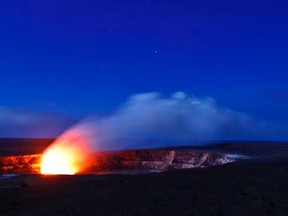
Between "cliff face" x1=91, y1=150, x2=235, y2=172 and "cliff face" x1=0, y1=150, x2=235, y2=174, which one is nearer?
"cliff face" x1=0, y1=150, x2=235, y2=174

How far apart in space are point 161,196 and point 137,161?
3382 cm

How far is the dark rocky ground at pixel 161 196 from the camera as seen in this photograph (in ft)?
62.3

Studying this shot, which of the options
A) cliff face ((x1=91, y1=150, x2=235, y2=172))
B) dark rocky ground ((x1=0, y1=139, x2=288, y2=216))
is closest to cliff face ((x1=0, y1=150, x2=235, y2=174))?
cliff face ((x1=91, y1=150, x2=235, y2=172))

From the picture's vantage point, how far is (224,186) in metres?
24.7

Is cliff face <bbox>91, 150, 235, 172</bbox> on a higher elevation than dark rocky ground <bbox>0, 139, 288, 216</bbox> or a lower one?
higher

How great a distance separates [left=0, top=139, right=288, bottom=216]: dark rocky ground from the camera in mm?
18984

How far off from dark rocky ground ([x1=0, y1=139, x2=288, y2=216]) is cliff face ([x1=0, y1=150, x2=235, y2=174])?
Answer: 18.8 metres

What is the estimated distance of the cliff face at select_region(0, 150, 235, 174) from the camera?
4850 cm

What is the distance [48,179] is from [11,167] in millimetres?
17209

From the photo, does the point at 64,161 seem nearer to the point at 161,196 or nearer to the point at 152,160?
the point at 152,160

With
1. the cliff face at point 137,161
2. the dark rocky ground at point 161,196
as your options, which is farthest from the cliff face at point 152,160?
the dark rocky ground at point 161,196

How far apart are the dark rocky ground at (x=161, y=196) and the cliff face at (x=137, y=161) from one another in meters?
18.8

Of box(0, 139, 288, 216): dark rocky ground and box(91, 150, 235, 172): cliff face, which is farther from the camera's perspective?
box(91, 150, 235, 172): cliff face

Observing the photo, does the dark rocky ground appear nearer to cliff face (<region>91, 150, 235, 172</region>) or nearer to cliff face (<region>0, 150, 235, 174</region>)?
cliff face (<region>0, 150, 235, 174</region>)
